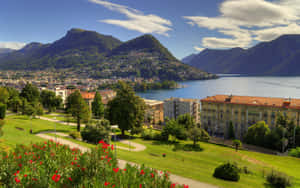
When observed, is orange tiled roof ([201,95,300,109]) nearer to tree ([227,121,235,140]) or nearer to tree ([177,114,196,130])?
tree ([227,121,235,140])

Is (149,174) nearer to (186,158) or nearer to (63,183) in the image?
(63,183)

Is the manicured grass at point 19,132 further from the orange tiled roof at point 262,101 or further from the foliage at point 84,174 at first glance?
the orange tiled roof at point 262,101

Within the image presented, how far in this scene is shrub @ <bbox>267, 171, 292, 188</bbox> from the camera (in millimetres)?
18719

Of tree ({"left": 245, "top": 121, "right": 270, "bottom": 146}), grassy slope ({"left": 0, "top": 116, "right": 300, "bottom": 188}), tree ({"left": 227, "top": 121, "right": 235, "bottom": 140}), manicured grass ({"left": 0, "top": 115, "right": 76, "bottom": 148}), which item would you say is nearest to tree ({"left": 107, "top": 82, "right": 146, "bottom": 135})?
grassy slope ({"left": 0, "top": 116, "right": 300, "bottom": 188})

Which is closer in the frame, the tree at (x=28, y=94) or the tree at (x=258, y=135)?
the tree at (x=258, y=135)

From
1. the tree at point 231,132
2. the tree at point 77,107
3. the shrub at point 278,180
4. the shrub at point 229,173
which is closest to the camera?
the shrub at point 278,180

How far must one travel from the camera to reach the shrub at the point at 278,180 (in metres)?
18.7

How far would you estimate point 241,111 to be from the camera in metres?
59.3

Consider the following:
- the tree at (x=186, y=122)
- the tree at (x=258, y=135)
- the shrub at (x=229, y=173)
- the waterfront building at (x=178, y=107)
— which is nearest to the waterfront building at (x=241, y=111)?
the tree at (x=258, y=135)

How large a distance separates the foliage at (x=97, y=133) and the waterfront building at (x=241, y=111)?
4153 cm

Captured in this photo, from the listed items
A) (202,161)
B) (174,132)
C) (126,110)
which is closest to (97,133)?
(126,110)

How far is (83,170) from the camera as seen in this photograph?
37.0 feet

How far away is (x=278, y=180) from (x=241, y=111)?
43017 mm

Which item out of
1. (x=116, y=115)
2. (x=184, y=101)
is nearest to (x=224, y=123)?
(x=184, y=101)
